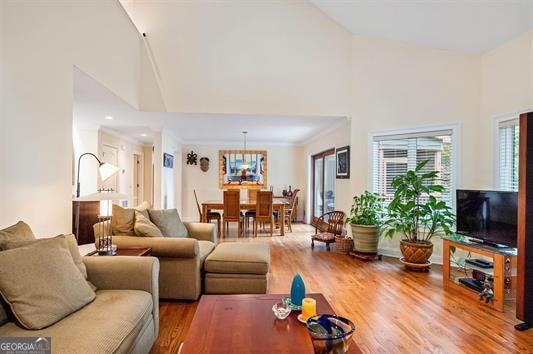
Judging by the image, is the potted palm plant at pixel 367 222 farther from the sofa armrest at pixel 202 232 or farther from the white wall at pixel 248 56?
the sofa armrest at pixel 202 232

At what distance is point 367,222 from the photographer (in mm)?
4645

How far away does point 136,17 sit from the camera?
15.4 feet

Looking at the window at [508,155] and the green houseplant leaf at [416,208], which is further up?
the window at [508,155]

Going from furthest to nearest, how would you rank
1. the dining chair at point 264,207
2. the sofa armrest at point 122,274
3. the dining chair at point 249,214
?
the dining chair at point 249,214, the dining chair at point 264,207, the sofa armrest at point 122,274

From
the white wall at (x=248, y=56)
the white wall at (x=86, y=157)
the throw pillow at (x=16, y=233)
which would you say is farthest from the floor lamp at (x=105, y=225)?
the white wall at (x=86, y=157)

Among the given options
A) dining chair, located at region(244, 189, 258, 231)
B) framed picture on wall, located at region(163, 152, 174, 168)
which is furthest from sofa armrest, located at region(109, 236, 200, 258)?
dining chair, located at region(244, 189, 258, 231)

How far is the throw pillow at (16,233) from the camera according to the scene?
171 cm

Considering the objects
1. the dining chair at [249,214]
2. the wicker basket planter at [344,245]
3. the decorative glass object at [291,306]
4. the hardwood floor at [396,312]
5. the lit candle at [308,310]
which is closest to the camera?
the lit candle at [308,310]

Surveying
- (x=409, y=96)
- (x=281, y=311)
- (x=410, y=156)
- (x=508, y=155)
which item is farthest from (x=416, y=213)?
(x=281, y=311)

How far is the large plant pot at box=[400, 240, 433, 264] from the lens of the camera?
3953 millimetres

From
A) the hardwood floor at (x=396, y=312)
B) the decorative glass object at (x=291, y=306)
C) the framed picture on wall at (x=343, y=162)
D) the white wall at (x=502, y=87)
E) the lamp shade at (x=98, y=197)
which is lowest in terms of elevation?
the hardwood floor at (x=396, y=312)

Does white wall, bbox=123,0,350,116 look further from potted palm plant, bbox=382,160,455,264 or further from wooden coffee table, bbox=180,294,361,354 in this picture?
wooden coffee table, bbox=180,294,361,354

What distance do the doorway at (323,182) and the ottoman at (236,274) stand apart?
367 centimetres

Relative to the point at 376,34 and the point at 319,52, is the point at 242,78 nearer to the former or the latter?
the point at 319,52
